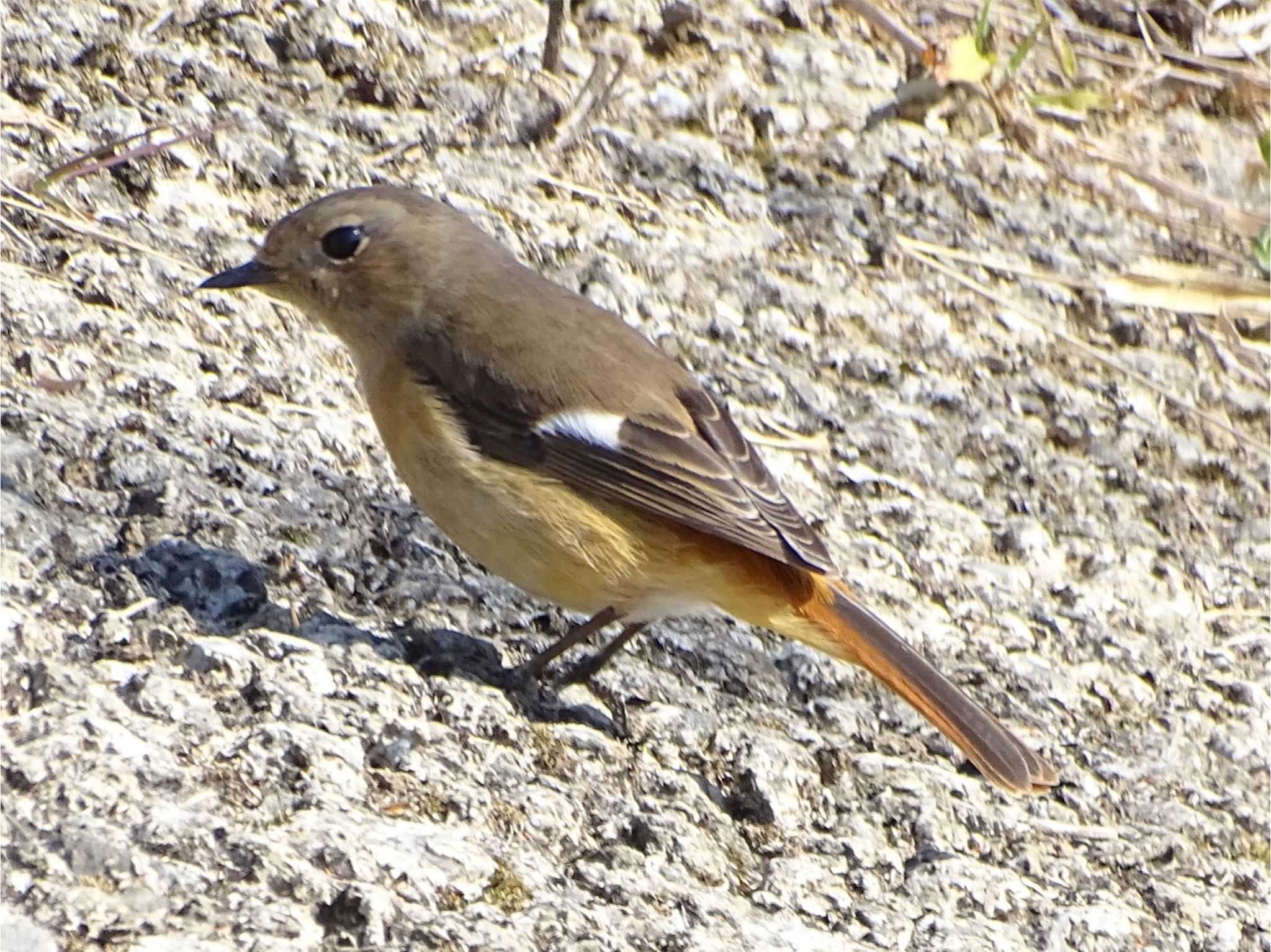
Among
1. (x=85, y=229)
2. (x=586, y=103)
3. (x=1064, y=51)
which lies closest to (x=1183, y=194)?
(x=1064, y=51)

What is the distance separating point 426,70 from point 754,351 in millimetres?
1398

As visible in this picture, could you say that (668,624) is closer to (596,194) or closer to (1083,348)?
(596,194)

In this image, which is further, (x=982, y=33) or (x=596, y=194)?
(x=982, y=33)

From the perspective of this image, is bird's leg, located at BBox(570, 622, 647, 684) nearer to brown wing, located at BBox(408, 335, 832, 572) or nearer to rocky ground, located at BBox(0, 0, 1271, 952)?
rocky ground, located at BBox(0, 0, 1271, 952)

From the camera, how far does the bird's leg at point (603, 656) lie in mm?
3982

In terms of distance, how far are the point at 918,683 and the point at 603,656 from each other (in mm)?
740

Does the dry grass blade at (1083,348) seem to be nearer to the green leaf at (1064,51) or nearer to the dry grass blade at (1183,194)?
the dry grass blade at (1183,194)

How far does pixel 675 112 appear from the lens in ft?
19.0

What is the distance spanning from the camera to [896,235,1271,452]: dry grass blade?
5.64m

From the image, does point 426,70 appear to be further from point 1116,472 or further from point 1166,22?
point 1166,22

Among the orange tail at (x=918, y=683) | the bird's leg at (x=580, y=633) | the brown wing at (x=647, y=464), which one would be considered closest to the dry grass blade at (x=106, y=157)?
the brown wing at (x=647, y=464)

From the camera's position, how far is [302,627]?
3.61 meters

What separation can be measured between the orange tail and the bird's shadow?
59 centimetres

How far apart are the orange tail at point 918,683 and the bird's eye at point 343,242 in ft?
4.89
